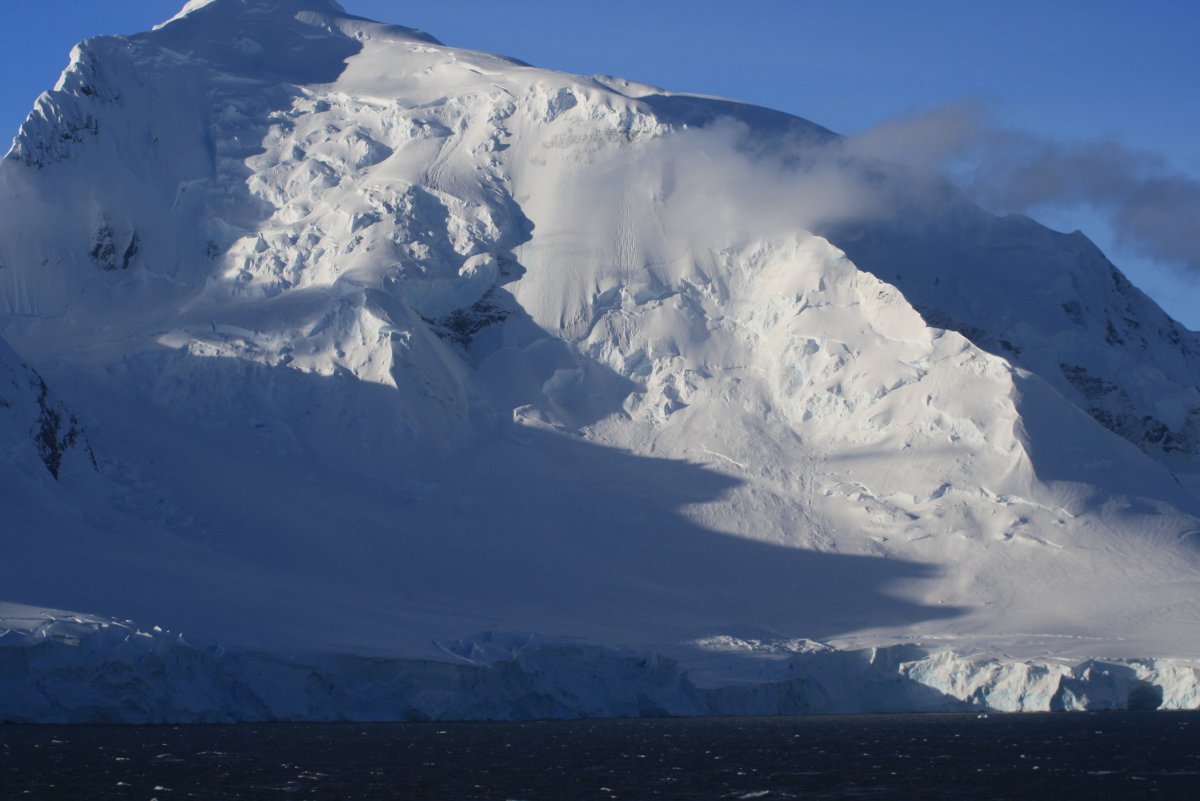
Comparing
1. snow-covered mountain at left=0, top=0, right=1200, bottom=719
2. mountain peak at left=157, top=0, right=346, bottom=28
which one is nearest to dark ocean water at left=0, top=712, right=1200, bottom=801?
snow-covered mountain at left=0, top=0, right=1200, bottom=719

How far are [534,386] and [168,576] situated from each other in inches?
1432

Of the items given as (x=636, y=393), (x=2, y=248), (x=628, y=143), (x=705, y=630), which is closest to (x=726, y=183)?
(x=628, y=143)

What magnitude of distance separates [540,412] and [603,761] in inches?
2141

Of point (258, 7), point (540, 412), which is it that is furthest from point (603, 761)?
point (258, 7)

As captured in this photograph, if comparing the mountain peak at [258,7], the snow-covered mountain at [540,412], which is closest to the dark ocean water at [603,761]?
the snow-covered mountain at [540,412]

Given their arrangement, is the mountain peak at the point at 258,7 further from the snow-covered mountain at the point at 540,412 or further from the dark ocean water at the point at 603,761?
the dark ocean water at the point at 603,761

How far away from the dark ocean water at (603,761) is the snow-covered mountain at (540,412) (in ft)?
16.7

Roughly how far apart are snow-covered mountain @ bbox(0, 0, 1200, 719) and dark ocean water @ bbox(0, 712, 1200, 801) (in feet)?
16.7

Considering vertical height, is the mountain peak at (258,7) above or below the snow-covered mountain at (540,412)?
above

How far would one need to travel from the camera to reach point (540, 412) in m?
112

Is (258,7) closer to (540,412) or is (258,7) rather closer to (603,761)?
(540,412)

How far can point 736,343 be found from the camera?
116m

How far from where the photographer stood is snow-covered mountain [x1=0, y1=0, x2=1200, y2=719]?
81.9m

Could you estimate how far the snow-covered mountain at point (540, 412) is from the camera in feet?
269
